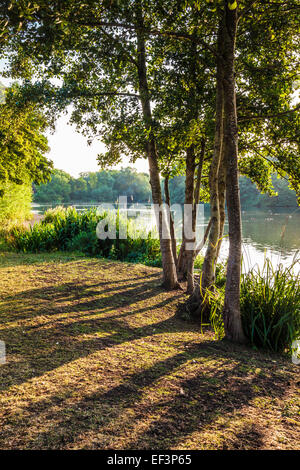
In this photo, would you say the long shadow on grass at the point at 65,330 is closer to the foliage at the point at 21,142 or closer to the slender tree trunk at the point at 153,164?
the slender tree trunk at the point at 153,164

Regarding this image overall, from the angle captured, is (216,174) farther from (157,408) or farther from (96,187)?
(96,187)

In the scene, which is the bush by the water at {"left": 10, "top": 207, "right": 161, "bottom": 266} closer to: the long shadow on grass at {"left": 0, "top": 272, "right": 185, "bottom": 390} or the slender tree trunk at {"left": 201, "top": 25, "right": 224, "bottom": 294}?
the long shadow on grass at {"left": 0, "top": 272, "right": 185, "bottom": 390}

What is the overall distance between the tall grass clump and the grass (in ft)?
0.73

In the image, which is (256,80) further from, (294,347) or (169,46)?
(294,347)

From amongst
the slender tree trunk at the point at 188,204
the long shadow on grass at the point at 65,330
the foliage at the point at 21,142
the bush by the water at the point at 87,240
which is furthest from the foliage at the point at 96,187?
the long shadow on grass at the point at 65,330

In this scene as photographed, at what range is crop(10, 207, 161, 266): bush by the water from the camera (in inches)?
363

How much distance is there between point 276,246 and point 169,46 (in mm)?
14529

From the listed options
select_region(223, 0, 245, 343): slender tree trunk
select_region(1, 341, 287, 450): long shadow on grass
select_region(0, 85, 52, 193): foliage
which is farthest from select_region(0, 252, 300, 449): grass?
select_region(0, 85, 52, 193): foliage

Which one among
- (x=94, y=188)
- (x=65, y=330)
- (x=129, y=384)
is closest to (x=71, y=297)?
(x=65, y=330)

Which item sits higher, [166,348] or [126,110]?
[126,110]

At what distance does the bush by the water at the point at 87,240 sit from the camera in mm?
9217

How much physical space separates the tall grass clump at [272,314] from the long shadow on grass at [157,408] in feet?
2.29

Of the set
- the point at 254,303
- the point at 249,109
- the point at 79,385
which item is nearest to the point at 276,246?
the point at 249,109
